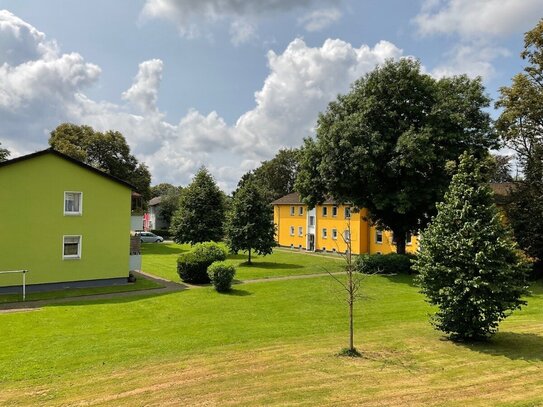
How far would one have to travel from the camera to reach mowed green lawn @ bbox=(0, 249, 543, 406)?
8617 millimetres

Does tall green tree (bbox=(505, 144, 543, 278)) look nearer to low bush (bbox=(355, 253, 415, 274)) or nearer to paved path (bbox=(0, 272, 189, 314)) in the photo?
low bush (bbox=(355, 253, 415, 274))

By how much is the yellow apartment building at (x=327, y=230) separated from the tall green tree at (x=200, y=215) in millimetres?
10280

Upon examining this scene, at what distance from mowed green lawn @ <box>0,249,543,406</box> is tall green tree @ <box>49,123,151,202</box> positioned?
4021 cm

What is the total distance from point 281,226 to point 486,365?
50.4 m

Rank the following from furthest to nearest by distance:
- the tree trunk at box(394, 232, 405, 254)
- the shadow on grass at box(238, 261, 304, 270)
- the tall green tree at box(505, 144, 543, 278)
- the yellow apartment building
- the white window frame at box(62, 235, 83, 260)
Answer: the yellow apartment building < the shadow on grass at box(238, 261, 304, 270) < the tree trunk at box(394, 232, 405, 254) < the tall green tree at box(505, 144, 543, 278) < the white window frame at box(62, 235, 83, 260)

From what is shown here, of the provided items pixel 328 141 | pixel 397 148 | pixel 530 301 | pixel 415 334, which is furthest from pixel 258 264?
pixel 415 334

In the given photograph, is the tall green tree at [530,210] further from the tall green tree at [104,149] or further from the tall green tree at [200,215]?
the tall green tree at [104,149]

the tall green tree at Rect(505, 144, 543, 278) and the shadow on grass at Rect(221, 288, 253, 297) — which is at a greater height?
the tall green tree at Rect(505, 144, 543, 278)

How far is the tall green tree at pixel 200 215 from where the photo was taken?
43312 mm

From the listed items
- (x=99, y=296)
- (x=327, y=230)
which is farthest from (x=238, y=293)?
(x=327, y=230)

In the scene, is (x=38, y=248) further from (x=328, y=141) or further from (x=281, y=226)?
(x=281, y=226)

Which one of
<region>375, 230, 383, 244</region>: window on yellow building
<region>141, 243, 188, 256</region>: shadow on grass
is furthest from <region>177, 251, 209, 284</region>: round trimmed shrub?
<region>375, 230, 383, 244</region>: window on yellow building

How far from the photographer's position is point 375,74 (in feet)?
104

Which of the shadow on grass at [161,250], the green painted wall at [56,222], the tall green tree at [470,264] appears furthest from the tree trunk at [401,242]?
the shadow on grass at [161,250]
